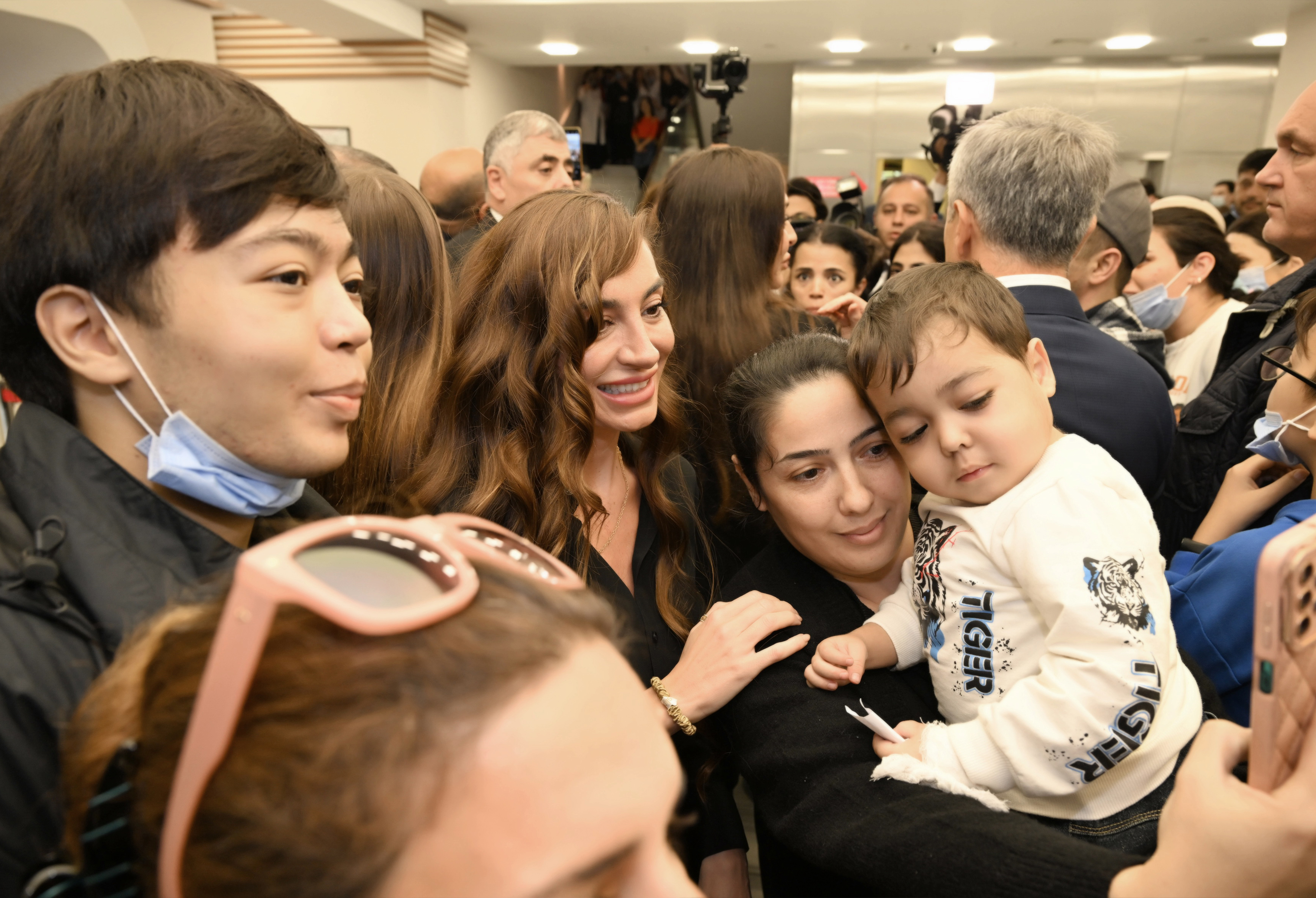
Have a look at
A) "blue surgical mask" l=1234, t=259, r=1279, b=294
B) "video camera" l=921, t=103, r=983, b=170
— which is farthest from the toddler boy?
"blue surgical mask" l=1234, t=259, r=1279, b=294

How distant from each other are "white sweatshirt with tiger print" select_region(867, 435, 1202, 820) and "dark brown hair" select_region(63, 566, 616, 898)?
0.90 meters

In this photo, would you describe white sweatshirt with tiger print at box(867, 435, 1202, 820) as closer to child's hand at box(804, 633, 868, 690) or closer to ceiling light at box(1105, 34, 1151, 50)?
child's hand at box(804, 633, 868, 690)

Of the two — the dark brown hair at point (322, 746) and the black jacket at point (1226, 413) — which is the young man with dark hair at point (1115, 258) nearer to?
the black jacket at point (1226, 413)

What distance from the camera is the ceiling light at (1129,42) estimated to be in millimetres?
9719

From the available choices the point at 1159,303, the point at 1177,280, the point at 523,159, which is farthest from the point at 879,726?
the point at 523,159

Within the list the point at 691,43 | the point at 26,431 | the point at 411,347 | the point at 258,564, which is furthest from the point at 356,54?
the point at 258,564

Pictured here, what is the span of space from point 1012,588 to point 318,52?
10.6 m

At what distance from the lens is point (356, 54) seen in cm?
949

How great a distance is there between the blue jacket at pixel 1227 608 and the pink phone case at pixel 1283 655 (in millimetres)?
764

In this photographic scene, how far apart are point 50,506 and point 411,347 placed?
107 cm

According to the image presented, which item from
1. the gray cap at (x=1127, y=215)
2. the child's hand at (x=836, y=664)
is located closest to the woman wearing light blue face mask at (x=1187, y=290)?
the gray cap at (x=1127, y=215)

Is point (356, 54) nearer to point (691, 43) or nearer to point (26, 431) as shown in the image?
point (691, 43)

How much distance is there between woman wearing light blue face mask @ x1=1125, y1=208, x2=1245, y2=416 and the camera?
3537 mm

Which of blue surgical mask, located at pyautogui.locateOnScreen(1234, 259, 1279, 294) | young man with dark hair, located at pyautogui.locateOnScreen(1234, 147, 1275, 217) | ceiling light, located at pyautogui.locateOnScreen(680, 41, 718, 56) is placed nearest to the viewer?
blue surgical mask, located at pyautogui.locateOnScreen(1234, 259, 1279, 294)
